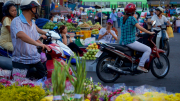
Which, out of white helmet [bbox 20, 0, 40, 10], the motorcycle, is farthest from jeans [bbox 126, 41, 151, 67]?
white helmet [bbox 20, 0, 40, 10]

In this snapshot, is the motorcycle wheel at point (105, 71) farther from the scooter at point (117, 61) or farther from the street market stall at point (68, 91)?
the street market stall at point (68, 91)

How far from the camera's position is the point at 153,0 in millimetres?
52062

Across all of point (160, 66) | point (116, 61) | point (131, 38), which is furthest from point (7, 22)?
point (160, 66)

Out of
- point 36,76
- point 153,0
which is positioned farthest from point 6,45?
point 153,0

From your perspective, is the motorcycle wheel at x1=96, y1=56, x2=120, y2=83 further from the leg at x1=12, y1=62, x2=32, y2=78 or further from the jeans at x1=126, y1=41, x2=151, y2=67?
the leg at x1=12, y1=62, x2=32, y2=78

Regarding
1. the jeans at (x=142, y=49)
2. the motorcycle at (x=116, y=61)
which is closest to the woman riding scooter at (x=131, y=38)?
the jeans at (x=142, y=49)

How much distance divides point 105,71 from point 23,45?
2814 mm

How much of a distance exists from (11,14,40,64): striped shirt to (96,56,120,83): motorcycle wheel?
2.41 m

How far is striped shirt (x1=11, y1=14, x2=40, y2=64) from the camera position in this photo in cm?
345

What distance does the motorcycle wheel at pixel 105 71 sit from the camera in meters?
5.89

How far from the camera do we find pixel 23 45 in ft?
11.7

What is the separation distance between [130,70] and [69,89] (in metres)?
3.68

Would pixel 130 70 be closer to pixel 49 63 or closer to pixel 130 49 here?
pixel 130 49

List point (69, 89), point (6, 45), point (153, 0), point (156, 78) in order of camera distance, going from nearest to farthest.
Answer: point (69, 89), point (6, 45), point (156, 78), point (153, 0)
